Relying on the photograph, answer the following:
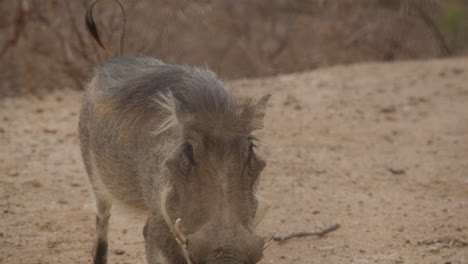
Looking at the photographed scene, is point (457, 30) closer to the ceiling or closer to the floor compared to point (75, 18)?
closer to the floor

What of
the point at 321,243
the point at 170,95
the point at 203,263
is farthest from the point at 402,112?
the point at 203,263

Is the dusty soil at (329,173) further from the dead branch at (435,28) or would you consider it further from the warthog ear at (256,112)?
the dead branch at (435,28)

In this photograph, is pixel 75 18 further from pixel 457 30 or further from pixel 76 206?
pixel 457 30

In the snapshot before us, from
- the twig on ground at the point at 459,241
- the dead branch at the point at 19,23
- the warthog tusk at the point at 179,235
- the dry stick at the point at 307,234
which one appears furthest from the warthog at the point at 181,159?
the dead branch at the point at 19,23

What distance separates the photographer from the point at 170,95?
2.86 metres

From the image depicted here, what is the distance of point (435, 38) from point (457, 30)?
1.31 feet

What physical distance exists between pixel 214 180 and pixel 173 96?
0.44 m

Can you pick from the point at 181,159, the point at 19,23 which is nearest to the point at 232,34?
the point at 19,23

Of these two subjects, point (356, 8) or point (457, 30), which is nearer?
point (457, 30)

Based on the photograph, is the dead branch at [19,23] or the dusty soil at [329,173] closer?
the dusty soil at [329,173]

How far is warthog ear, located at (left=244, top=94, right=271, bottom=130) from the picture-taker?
2789 mm

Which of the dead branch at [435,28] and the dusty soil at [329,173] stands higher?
the dusty soil at [329,173]

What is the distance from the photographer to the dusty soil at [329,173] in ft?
13.3

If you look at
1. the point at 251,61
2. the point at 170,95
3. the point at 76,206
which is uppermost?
the point at 170,95
